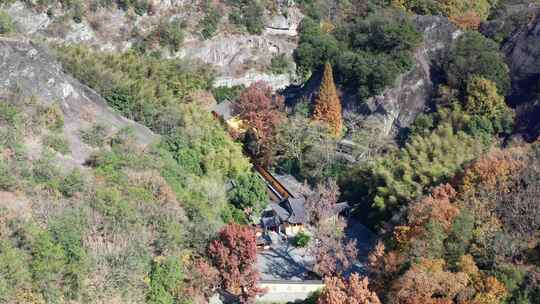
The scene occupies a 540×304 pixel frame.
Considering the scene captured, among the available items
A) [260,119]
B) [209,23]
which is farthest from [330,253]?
[209,23]

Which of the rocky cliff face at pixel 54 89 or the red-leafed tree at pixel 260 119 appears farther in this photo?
the red-leafed tree at pixel 260 119

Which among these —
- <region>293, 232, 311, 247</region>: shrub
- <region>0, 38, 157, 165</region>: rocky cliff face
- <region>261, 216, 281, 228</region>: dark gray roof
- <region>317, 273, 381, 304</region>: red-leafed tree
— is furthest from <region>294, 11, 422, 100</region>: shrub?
<region>317, 273, 381, 304</region>: red-leafed tree

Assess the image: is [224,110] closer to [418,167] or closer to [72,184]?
Answer: [418,167]

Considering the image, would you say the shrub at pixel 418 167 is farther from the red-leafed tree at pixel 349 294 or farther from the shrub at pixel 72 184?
the shrub at pixel 72 184

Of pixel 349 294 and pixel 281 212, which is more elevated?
pixel 349 294

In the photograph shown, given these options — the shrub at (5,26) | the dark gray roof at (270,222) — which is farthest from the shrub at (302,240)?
the shrub at (5,26)
